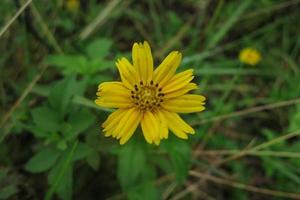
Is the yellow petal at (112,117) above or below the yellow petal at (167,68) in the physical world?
below

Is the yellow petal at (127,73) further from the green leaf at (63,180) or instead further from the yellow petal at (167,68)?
the green leaf at (63,180)

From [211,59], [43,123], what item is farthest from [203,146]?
[43,123]

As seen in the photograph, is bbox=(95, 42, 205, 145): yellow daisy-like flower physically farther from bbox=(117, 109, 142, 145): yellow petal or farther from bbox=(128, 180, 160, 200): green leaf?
bbox=(128, 180, 160, 200): green leaf

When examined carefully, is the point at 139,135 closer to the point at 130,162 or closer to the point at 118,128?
the point at 130,162

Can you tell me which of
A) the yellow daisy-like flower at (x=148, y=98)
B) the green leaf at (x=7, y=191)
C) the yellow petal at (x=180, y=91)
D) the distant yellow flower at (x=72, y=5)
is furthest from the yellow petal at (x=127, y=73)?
the distant yellow flower at (x=72, y=5)

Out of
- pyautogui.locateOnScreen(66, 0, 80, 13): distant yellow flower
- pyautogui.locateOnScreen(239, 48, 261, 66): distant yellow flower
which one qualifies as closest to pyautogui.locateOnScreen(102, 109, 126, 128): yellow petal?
pyautogui.locateOnScreen(239, 48, 261, 66): distant yellow flower

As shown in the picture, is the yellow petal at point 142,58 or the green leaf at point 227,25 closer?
the yellow petal at point 142,58

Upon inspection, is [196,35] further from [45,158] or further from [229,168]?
[45,158]

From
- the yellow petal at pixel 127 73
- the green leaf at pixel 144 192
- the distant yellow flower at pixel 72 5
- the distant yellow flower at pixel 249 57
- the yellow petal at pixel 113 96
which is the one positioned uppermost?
the distant yellow flower at pixel 72 5
